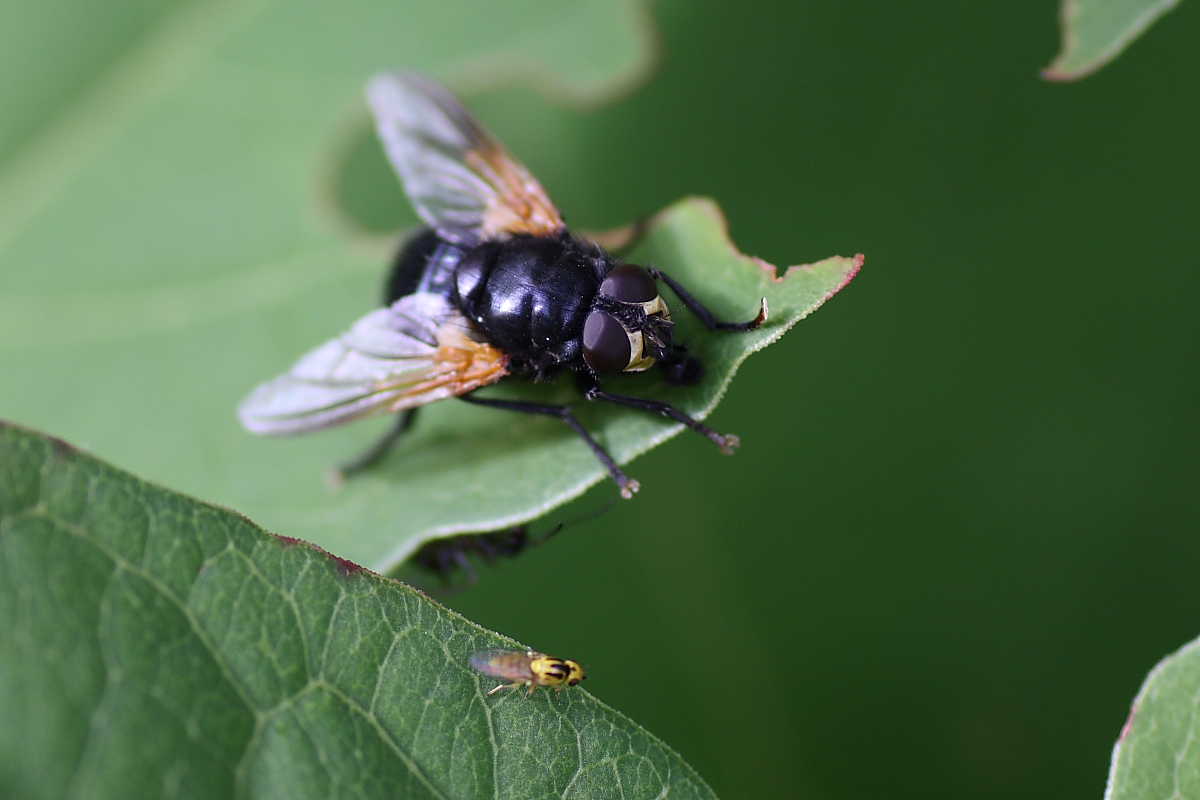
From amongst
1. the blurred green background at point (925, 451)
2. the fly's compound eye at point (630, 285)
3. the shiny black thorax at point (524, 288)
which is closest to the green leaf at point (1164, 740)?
the blurred green background at point (925, 451)

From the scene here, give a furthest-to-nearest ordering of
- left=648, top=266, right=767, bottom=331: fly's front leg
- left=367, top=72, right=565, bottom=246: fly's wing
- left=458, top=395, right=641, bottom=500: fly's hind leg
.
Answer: left=367, top=72, right=565, bottom=246: fly's wing, left=458, top=395, right=641, bottom=500: fly's hind leg, left=648, top=266, right=767, bottom=331: fly's front leg

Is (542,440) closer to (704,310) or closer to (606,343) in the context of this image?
(606,343)

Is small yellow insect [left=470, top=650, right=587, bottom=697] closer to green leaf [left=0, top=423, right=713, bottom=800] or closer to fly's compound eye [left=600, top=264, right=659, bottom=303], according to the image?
green leaf [left=0, top=423, right=713, bottom=800]

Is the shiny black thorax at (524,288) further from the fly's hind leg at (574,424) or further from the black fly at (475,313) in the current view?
the fly's hind leg at (574,424)

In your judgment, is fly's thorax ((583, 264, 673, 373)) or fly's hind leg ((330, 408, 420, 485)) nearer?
fly's thorax ((583, 264, 673, 373))

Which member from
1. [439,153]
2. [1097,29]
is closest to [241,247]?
[439,153]

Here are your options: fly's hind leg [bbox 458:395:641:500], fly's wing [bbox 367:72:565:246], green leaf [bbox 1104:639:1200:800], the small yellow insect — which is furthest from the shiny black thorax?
green leaf [bbox 1104:639:1200:800]
